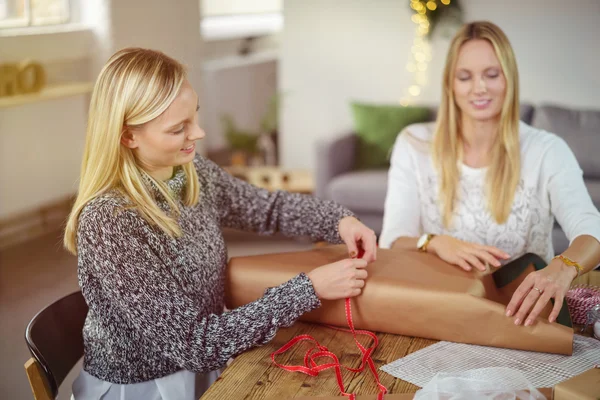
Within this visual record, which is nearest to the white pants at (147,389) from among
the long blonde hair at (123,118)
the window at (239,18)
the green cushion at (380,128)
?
the long blonde hair at (123,118)

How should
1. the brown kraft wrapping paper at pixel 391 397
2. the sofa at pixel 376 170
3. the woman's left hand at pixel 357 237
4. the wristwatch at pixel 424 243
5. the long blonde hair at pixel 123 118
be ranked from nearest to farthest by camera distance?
1. the brown kraft wrapping paper at pixel 391 397
2. the long blonde hair at pixel 123 118
3. the woman's left hand at pixel 357 237
4. the wristwatch at pixel 424 243
5. the sofa at pixel 376 170

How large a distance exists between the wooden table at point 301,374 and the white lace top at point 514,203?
606 millimetres

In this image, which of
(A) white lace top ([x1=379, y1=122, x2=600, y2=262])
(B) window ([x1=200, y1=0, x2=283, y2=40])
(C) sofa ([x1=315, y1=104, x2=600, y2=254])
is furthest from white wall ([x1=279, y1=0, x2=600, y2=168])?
(A) white lace top ([x1=379, y1=122, x2=600, y2=262])

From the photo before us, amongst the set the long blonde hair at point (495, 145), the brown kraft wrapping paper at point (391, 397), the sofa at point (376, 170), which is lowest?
the sofa at point (376, 170)

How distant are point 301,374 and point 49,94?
361cm

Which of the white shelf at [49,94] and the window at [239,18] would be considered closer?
the white shelf at [49,94]

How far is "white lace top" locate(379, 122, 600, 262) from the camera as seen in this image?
191 cm

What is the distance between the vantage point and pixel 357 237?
62.9 inches

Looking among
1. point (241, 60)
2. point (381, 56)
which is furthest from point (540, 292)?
point (241, 60)

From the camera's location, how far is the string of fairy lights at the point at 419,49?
4.70 meters

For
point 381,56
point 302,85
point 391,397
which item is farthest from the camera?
point 302,85

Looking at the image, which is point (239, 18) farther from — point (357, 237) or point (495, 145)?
point (357, 237)

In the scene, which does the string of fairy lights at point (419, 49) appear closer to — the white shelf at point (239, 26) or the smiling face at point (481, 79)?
the white shelf at point (239, 26)

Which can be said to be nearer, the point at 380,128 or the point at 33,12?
the point at 380,128
